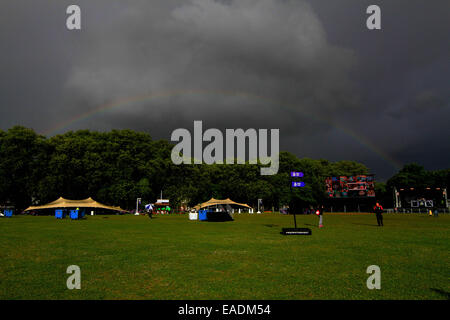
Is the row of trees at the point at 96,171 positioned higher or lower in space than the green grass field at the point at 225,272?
higher

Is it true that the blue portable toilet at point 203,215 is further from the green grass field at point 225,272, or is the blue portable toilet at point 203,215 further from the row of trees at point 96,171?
the green grass field at point 225,272

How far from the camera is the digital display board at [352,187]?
8709 centimetres

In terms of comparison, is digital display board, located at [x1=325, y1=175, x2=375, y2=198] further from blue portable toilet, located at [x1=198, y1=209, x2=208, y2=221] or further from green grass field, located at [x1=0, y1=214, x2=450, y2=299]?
green grass field, located at [x1=0, y1=214, x2=450, y2=299]

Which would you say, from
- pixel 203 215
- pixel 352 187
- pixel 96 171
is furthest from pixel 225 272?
pixel 352 187

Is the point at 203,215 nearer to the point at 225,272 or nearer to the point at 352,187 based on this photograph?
the point at 225,272

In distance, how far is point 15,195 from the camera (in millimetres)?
63375

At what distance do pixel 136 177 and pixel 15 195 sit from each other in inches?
892

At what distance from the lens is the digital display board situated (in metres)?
87.1

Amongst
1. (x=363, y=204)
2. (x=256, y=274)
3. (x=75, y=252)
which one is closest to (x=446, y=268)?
(x=256, y=274)

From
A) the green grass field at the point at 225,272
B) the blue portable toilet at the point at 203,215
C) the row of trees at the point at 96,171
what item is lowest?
the blue portable toilet at the point at 203,215

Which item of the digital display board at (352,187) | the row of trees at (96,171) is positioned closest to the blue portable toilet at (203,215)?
the row of trees at (96,171)

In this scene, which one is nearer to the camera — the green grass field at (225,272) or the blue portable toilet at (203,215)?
the green grass field at (225,272)

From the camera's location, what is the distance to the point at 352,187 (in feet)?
290

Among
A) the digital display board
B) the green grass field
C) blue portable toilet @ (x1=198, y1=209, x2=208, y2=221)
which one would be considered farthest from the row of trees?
the green grass field
